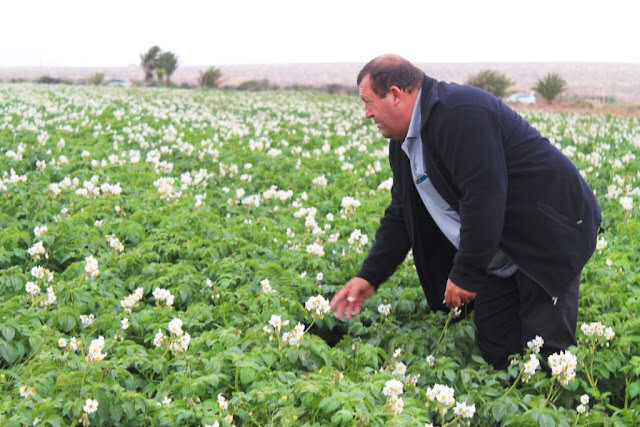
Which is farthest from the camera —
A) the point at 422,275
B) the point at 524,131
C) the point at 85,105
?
the point at 85,105

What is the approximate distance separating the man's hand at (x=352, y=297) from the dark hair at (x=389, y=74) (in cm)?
148

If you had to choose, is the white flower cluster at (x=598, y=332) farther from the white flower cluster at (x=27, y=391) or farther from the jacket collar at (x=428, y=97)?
the white flower cluster at (x=27, y=391)

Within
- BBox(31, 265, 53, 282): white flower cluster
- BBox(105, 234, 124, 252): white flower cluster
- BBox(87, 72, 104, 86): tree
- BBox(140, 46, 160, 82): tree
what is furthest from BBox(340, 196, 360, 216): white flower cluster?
BBox(140, 46, 160, 82): tree

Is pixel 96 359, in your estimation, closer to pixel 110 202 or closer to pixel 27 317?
pixel 27 317

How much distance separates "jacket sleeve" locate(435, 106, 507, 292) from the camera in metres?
3.84

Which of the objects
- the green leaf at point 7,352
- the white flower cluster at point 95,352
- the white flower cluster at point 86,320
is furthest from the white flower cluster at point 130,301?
the white flower cluster at point 95,352

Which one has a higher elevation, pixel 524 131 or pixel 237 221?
pixel 524 131

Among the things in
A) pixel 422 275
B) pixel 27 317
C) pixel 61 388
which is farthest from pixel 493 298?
pixel 27 317

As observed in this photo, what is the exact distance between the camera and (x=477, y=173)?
3.85 metres

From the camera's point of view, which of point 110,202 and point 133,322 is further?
point 110,202

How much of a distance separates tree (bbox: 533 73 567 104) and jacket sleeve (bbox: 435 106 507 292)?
31.2m

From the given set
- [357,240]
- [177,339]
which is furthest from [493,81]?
[177,339]

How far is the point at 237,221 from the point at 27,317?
10.1 feet

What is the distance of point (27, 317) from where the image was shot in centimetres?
452
